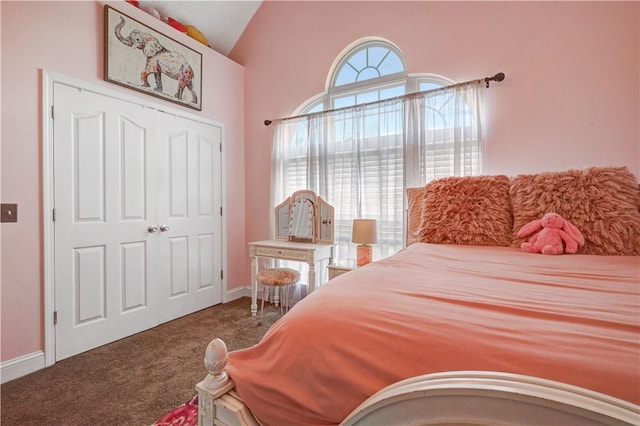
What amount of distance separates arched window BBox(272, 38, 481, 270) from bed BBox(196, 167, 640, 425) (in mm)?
1441

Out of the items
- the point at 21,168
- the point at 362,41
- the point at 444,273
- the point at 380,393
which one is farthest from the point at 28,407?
the point at 362,41

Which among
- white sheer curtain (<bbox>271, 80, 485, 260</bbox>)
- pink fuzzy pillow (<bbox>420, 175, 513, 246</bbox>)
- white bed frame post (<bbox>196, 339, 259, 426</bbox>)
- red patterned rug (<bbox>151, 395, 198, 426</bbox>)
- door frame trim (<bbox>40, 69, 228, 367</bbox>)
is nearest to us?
white bed frame post (<bbox>196, 339, 259, 426</bbox>)

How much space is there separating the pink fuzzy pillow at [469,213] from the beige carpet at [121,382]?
1698 millimetres

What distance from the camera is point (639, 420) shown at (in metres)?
0.38

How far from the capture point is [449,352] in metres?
0.58

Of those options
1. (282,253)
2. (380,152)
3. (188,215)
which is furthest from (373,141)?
(188,215)

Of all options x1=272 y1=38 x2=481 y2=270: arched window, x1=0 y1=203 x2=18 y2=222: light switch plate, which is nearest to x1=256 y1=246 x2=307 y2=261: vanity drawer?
x1=272 y1=38 x2=481 y2=270: arched window

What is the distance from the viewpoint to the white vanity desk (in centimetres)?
274

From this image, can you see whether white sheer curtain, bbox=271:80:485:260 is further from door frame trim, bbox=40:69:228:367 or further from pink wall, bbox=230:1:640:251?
door frame trim, bbox=40:69:228:367

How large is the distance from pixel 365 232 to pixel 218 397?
186 centimetres

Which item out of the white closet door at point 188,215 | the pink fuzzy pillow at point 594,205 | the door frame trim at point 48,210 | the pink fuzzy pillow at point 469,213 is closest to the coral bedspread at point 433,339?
the pink fuzzy pillow at point 594,205

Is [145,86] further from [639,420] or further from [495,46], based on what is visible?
[639,420]

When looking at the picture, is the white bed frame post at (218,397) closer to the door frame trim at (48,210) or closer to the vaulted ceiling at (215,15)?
the door frame trim at (48,210)

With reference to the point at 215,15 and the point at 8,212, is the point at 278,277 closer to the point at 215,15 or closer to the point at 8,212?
the point at 8,212
